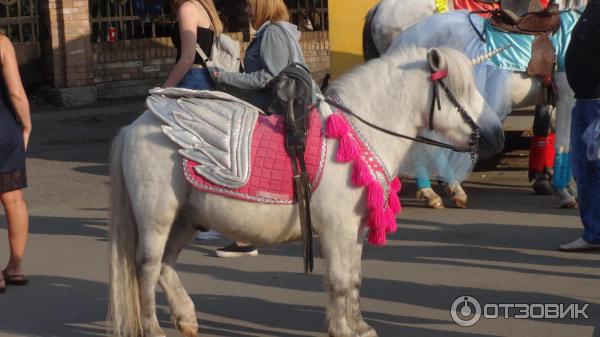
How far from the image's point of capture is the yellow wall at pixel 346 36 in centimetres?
1145

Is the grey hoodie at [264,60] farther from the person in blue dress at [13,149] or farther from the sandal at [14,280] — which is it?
the sandal at [14,280]

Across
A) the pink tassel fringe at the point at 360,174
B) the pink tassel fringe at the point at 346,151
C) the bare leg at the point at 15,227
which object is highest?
the pink tassel fringe at the point at 346,151

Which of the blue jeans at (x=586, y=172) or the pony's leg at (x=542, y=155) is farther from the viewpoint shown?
the pony's leg at (x=542, y=155)

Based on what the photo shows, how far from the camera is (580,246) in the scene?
25.4ft

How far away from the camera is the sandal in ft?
23.9

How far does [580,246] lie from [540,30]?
2024 mm

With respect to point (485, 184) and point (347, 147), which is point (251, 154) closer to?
point (347, 147)

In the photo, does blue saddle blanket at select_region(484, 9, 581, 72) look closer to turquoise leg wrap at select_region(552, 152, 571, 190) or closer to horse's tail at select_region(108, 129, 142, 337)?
turquoise leg wrap at select_region(552, 152, 571, 190)

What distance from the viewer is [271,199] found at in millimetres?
5438

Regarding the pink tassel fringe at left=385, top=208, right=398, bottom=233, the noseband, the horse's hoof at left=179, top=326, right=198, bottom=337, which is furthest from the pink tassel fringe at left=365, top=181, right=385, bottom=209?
the horse's hoof at left=179, top=326, right=198, bottom=337

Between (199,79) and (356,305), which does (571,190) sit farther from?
(356,305)

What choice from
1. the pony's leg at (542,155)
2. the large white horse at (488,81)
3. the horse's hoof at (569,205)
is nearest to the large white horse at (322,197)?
the large white horse at (488,81)

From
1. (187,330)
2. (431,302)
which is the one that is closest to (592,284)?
(431,302)

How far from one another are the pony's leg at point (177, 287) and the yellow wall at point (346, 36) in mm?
5784
